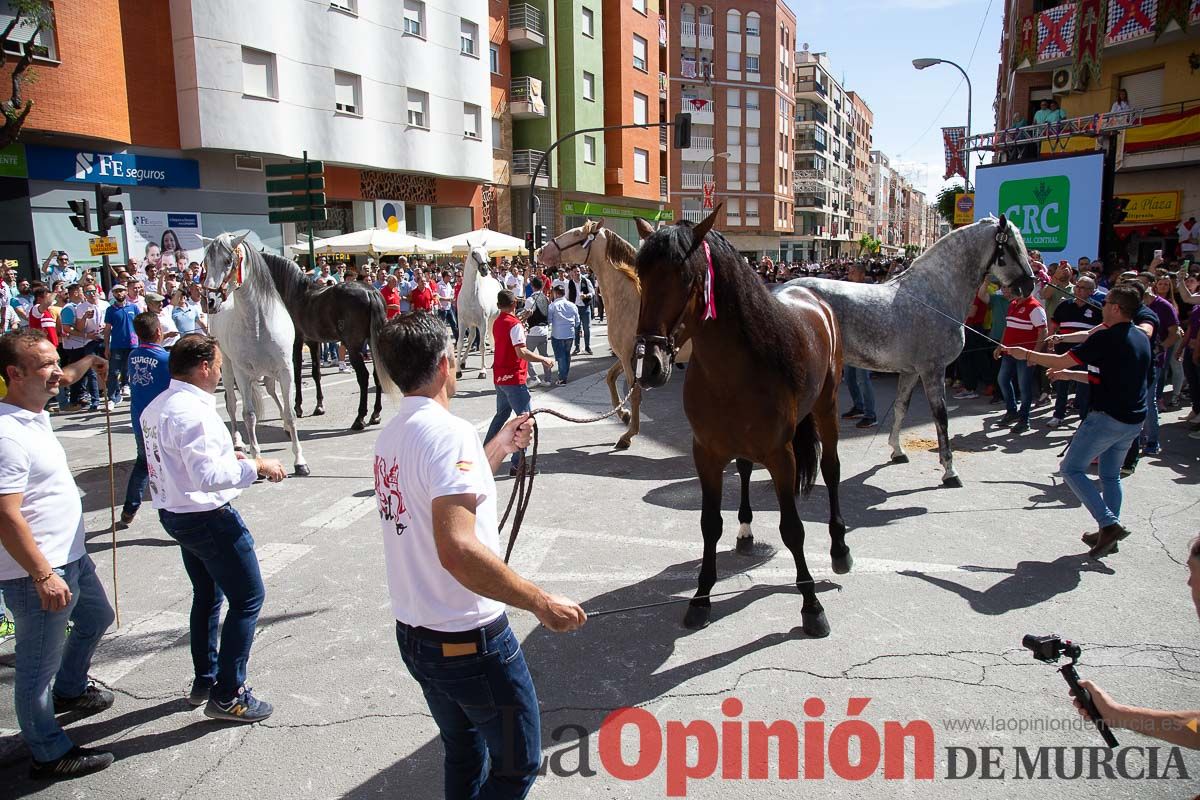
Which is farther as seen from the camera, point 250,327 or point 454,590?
point 250,327

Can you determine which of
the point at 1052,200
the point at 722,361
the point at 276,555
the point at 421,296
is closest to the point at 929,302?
the point at 722,361

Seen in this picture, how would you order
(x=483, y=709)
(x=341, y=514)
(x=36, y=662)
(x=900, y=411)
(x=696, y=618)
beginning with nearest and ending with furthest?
(x=483, y=709) → (x=36, y=662) → (x=696, y=618) → (x=341, y=514) → (x=900, y=411)

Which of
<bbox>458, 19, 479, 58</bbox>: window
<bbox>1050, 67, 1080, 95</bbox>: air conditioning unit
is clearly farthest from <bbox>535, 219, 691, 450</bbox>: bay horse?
<bbox>1050, 67, 1080, 95</bbox>: air conditioning unit

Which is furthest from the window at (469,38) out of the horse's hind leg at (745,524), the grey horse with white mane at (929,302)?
the horse's hind leg at (745,524)

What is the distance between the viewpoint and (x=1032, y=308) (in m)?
9.09

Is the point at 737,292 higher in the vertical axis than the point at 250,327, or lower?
higher

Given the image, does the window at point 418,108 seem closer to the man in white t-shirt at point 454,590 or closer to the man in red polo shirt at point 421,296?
the man in red polo shirt at point 421,296

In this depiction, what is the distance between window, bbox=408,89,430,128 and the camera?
27234 millimetres

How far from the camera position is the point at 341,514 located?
645cm

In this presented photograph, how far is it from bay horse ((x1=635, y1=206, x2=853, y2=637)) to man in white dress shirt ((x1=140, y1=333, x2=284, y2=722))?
2031mm

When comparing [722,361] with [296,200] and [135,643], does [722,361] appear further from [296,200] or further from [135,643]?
[296,200]

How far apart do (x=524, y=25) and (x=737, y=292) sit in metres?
34.5

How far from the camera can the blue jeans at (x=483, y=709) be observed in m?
2.15

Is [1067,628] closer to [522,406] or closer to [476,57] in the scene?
[522,406]
